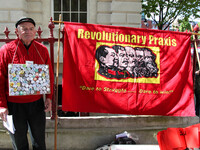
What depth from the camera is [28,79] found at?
267 cm

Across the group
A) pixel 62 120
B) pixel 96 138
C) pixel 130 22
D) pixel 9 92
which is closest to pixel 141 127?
pixel 96 138

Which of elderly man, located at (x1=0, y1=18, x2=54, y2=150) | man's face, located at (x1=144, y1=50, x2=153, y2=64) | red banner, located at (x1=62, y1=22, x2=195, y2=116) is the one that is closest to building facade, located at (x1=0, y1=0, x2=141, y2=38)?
red banner, located at (x1=62, y1=22, x2=195, y2=116)

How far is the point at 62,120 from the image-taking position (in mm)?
3707

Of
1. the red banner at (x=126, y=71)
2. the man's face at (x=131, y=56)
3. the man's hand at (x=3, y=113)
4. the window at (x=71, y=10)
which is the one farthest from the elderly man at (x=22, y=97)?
the window at (x=71, y=10)

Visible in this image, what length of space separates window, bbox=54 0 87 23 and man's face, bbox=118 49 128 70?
5.19 meters

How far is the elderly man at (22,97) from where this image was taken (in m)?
2.54

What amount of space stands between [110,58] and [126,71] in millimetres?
378

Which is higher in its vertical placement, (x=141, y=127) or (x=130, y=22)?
(x=130, y=22)

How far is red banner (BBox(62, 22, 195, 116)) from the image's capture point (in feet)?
11.8

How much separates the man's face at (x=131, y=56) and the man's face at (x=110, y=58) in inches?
9.7

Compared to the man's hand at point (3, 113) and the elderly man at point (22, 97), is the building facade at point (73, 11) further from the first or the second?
the man's hand at point (3, 113)

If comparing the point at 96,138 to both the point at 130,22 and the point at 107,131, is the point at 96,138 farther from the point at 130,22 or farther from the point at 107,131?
the point at 130,22

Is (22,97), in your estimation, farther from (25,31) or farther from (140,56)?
(140,56)

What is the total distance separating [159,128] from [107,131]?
1.02 m
